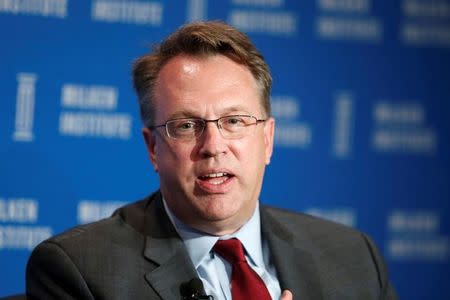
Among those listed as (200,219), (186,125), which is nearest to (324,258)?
(200,219)

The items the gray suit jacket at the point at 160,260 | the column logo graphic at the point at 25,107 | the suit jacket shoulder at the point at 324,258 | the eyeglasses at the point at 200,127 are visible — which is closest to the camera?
the gray suit jacket at the point at 160,260

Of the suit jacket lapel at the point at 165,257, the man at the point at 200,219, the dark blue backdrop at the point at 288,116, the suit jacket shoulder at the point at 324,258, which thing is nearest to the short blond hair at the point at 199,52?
the man at the point at 200,219

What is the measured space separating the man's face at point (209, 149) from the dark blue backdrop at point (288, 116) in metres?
0.93

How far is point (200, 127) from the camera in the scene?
2322mm

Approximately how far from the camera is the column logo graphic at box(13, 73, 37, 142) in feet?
10.3

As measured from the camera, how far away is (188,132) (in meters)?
2.32

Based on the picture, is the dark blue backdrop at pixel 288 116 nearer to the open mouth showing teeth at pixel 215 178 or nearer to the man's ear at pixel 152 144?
the man's ear at pixel 152 144

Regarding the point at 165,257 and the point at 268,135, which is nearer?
the point at 165,257

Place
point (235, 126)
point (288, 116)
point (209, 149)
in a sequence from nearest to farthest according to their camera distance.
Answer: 1. point (209, 149)
2. point (235, 126)
3. point (288, 116)

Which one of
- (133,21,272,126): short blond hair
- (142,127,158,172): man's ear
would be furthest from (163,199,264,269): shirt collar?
(133,21,272,126): short blond hair

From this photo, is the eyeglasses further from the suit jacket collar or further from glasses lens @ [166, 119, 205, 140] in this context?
the suit jacket collar

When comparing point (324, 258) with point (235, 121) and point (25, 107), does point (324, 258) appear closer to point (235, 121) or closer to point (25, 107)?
point (235, 121)

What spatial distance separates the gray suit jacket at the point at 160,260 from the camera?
220 centimetres

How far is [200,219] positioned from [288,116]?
1.39 m
